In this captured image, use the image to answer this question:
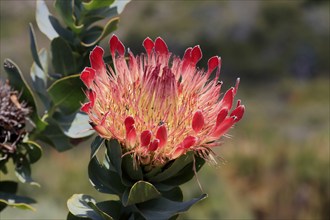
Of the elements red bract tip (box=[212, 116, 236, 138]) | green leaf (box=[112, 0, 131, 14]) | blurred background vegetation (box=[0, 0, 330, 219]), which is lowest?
blurred background vegetation (box=[0, 0, 330, 219])

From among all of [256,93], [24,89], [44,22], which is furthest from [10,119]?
[256,93]

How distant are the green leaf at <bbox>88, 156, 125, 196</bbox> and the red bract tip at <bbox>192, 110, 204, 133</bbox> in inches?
7.1

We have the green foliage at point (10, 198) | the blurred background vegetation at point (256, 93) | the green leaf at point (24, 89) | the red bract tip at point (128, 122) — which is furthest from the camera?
the blurred background vegetation at point (256, 93)

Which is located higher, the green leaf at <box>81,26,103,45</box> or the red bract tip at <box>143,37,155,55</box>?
the red bract tip at <box>143,37,155,55</box>

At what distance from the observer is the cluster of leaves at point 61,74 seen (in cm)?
127

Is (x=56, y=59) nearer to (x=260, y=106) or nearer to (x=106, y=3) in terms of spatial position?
(x=106, y=3)

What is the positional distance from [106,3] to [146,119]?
39cm

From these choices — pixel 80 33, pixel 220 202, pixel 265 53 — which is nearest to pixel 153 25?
pixel 265 53

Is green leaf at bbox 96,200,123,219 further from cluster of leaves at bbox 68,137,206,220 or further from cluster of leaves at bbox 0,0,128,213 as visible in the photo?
cluster of leaves at bbox 0,0,128,213

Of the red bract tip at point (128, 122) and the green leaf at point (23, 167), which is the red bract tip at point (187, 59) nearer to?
the red bract tip at point (128, 122)

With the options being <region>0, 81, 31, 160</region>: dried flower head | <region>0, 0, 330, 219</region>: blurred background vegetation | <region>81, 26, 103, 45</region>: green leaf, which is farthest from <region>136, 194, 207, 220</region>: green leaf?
<region>0, 0, 330, 219</region>: blurred background vegetation

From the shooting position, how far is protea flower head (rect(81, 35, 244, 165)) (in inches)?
37.3

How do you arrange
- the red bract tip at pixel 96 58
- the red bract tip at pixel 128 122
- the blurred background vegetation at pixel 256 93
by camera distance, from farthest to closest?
1. the blurred background vegetation at pixel 256 93
2. the red bract tip at pixel 96 58
3. the red bract tip at pixel 128 122

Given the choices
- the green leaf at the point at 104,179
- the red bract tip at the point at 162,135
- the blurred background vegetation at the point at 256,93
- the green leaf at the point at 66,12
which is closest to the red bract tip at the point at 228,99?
the red bract tip at the point at 162,135
